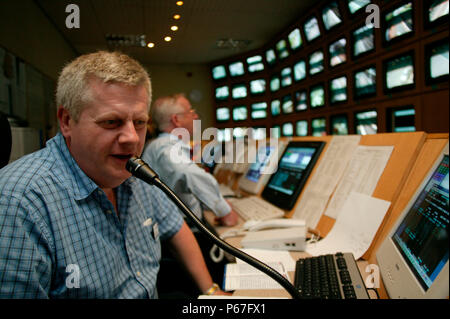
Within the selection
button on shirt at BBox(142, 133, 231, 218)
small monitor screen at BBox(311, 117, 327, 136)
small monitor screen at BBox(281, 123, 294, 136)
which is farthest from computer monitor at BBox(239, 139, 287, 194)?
small monitor screen at BBox(281, 123, 294, 136)

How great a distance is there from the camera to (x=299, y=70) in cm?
64

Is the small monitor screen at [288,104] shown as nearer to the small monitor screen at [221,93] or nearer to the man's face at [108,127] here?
the small monitor screen at [221,93]

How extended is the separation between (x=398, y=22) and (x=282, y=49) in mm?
328

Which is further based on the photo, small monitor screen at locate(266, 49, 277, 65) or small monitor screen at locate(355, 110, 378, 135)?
small monitor screen at locate(355, 110, 378, 135)

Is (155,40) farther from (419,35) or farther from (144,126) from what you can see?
(419,35)

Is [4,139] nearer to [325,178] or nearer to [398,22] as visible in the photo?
[398,22]

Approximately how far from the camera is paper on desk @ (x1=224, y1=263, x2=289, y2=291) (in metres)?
0.78

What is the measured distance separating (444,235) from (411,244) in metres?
0.12

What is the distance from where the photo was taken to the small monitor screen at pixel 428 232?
1.64 ft

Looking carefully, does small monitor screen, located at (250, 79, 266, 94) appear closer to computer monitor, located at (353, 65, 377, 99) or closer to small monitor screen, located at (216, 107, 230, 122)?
small monitor screen, located at (216, 107, 230, 122)

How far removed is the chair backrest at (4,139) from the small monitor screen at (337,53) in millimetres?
633

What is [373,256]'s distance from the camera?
878 millimetres

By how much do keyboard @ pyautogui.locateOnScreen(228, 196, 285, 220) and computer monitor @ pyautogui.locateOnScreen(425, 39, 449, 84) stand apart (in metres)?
0.82

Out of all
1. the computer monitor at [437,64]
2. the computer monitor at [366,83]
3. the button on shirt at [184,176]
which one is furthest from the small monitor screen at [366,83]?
the button on shirt at [184,176]
